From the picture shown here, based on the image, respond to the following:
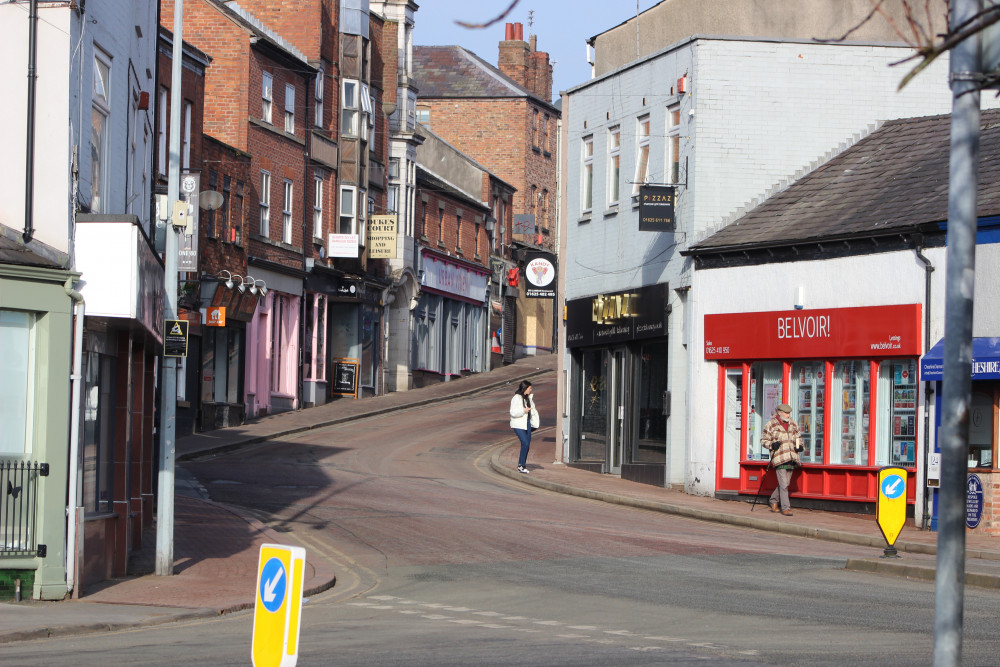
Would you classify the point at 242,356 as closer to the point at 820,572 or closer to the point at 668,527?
the point at 668,527

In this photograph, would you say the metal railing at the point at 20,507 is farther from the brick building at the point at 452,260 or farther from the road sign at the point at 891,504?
the brick building at the point at 452,260

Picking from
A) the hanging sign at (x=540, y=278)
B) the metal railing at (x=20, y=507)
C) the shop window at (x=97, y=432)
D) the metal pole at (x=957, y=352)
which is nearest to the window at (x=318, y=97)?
the hanging sign at (x=540, y=278)

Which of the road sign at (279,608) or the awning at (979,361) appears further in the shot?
the awning at (979,361)

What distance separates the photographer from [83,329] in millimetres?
13031

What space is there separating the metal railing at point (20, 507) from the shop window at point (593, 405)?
728 inches

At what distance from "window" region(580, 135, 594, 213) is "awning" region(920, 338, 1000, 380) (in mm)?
11231

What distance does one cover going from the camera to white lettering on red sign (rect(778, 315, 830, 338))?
75.4 ft

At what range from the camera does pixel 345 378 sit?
45.3 m

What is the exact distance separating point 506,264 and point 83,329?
49.0 metres

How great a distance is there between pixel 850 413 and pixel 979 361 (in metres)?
3.06

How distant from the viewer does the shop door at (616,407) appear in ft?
95.7

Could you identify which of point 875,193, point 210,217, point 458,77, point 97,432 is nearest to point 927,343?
point 875,193

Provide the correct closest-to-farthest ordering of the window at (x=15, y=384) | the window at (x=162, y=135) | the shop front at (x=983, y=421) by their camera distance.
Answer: the window at (x=15, y=384) → the shop front at (x=983, y=421) → the window at (x=162, y=135)

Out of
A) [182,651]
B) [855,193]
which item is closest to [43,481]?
[182,651]
